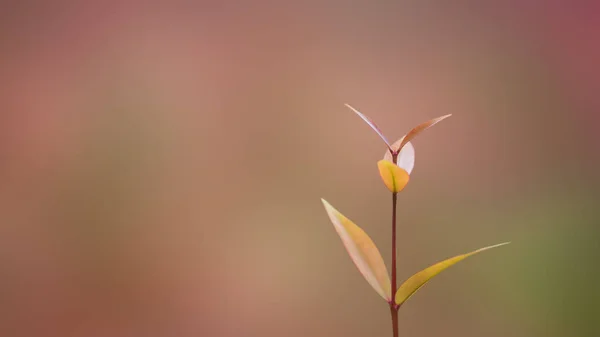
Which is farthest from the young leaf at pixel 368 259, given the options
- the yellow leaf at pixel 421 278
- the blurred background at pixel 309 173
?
the blurred background at pixel 309 173

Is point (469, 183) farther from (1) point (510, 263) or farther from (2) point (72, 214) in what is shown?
(2) point (72, 214)

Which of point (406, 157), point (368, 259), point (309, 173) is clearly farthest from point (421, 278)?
point (309, 173)

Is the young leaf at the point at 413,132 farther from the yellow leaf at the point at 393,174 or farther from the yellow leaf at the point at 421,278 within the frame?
the yellow leaf at the point at 421,278

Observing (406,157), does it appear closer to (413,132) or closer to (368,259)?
(413,132)

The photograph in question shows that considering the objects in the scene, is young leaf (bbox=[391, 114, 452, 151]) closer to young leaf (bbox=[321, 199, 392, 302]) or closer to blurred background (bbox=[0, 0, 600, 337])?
young leaf (bbox=[321, 199, 392, 302])

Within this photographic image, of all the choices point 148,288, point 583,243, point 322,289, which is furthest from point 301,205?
point 583,243

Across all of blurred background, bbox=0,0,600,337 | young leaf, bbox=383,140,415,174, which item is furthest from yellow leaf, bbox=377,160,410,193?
blurred background, bbox=0,0,600,337
